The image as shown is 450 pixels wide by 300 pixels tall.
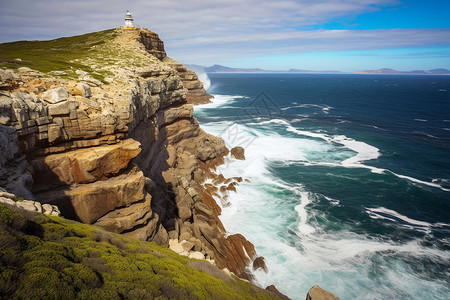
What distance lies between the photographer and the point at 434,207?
34938 mm

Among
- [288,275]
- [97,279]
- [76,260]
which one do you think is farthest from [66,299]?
[288,275]

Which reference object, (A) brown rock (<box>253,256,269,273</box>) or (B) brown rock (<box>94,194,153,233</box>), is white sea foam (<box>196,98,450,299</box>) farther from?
(B) brown rock (<box>94,194,153,233</box>)

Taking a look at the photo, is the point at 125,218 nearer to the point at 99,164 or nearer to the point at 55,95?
the point at 99,164

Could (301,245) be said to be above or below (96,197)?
below

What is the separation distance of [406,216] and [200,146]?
107 ft

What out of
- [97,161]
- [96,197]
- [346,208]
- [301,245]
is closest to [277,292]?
[301,245]

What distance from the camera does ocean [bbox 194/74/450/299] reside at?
2344cm

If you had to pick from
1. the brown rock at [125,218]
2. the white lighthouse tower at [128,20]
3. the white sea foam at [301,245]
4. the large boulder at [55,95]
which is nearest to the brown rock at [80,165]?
the brown rock at [125,218]

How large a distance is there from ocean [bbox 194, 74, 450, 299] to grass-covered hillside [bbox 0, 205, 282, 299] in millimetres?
12969

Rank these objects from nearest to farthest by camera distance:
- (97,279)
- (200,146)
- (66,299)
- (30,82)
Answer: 1. (66,299)
2. (97,279)
3. (30,82)
4. (200,146)

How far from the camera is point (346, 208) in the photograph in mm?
34438

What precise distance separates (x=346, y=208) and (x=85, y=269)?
3431 cm

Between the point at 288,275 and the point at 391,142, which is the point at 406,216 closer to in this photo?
the point at 288,275

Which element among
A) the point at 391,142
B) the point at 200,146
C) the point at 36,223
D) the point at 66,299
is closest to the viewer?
the point at 66,299
